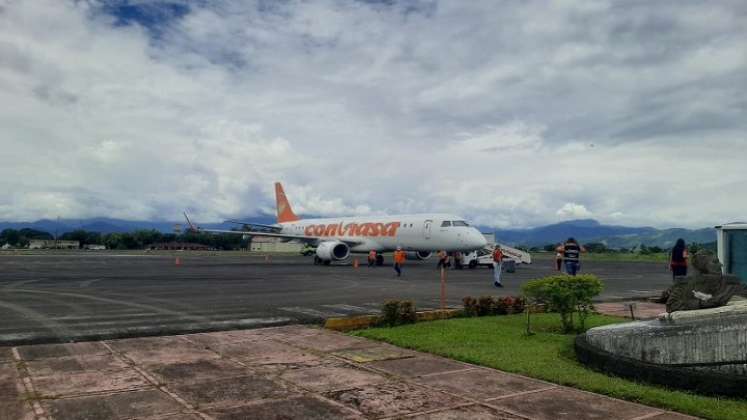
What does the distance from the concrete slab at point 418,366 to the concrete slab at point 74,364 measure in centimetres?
341

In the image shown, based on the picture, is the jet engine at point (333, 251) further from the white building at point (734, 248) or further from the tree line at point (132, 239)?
the tree line at point (132, 239)

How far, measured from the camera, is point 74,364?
7504 millimetres

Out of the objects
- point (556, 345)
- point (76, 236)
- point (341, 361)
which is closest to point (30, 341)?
point (341, 361)

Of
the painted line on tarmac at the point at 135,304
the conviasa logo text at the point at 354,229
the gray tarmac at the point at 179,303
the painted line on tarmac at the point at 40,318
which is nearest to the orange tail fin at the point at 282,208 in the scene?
the conviasa logo text at the point at 354,229

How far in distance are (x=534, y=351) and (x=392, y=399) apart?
131 inches

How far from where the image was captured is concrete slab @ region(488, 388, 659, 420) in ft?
17.8

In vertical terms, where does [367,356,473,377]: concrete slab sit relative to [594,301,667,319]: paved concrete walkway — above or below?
below

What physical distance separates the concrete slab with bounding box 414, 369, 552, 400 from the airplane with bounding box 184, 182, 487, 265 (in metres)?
26.0

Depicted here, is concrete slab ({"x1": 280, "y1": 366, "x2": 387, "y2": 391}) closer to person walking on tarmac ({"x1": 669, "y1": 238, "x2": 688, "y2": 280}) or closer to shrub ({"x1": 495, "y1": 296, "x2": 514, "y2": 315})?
shrub ({"x1": 495, "y1": 296, "x2": 514, "y2": 315})

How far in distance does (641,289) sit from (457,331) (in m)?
13.3

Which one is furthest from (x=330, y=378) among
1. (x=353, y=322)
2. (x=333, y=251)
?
(x=333, y=251)

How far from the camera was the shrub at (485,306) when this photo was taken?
40.3 feet

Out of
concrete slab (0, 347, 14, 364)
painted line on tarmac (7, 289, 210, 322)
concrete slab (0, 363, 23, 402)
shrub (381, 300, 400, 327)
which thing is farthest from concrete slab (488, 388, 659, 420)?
painted line on tarmac (7, 289, 210, 322)

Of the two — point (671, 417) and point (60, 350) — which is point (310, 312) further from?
point (671, 417)
